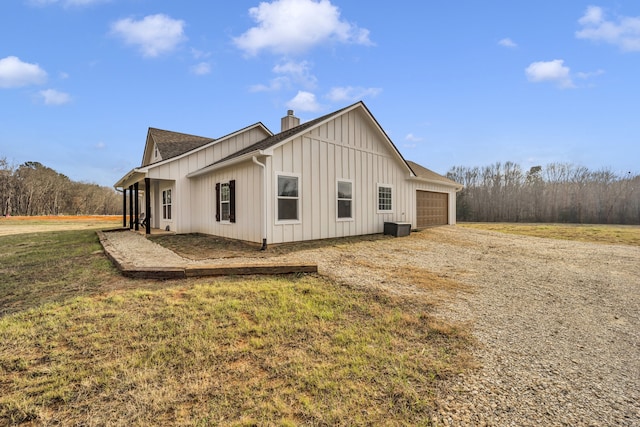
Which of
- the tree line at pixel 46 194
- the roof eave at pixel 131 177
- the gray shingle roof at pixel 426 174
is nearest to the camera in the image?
the roof eave at pixel 131 177

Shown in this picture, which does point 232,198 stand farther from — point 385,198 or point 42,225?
point 42,225

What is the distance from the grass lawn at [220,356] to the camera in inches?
75.8

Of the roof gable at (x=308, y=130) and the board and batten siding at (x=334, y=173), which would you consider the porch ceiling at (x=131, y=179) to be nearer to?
the roof gable at (x=308, y=130)

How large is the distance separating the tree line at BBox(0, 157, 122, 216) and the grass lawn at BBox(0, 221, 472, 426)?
131ft

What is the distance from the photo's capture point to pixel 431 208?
14.9m

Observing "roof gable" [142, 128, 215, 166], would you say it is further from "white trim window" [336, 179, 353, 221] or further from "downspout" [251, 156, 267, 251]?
"white trim window" [336, 179, 353, 221]

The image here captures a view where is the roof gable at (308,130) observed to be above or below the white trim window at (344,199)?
above

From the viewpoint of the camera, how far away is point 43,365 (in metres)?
2.38

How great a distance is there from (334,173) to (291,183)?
1.76m

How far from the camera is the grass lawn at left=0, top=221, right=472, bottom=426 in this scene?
75.8 inches

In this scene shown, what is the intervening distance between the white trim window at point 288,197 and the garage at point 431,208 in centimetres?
755

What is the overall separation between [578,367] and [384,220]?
9.02 metres

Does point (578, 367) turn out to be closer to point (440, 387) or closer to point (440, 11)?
point (440, 387)

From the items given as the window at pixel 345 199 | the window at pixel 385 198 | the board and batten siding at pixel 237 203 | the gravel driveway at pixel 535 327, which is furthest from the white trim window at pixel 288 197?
the window at pixel 385 198
